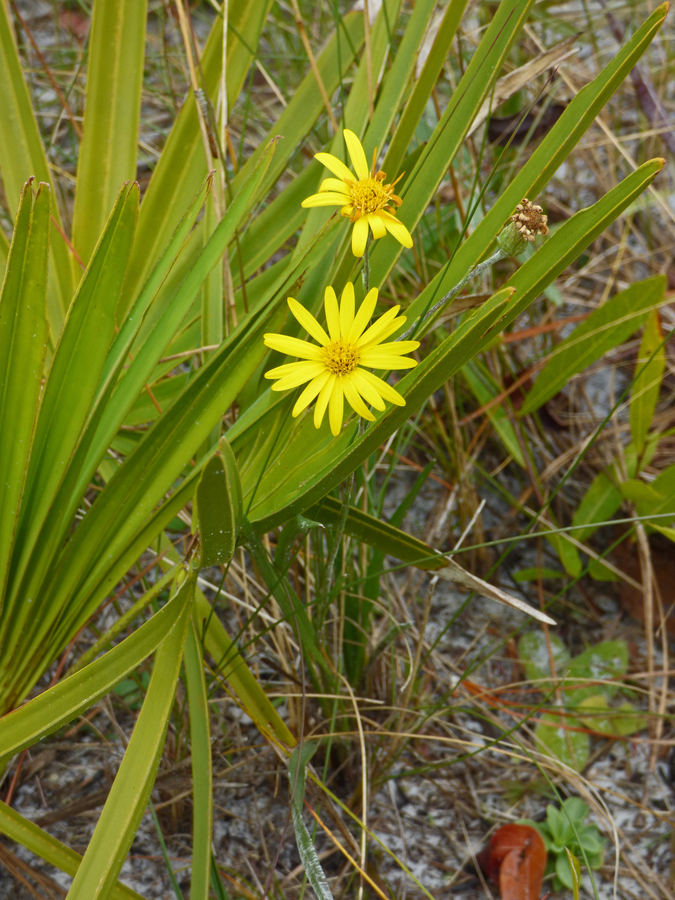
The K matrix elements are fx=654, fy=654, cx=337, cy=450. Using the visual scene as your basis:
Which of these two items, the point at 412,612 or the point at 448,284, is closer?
the point at 448,284

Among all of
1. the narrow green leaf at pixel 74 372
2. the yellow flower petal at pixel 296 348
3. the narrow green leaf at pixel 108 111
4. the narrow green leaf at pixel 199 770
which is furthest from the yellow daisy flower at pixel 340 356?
the narrow green leaf at pixel 108 111

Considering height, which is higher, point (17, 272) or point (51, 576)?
point (17, 272)

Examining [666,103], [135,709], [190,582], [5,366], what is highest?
[666,103]

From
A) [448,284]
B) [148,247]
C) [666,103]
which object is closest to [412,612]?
[448,284]

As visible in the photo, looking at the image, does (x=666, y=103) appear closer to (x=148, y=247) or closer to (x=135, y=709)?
(x=148, y=247)

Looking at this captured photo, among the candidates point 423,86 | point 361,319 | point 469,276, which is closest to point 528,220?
point 469,276

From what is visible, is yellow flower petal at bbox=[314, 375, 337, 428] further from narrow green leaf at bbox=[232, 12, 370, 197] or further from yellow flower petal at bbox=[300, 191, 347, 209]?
narrow green leaf at bbox=[232, 12, 370, 197]

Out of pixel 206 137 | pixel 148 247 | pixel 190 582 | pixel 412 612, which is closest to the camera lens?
pixel 190 582
